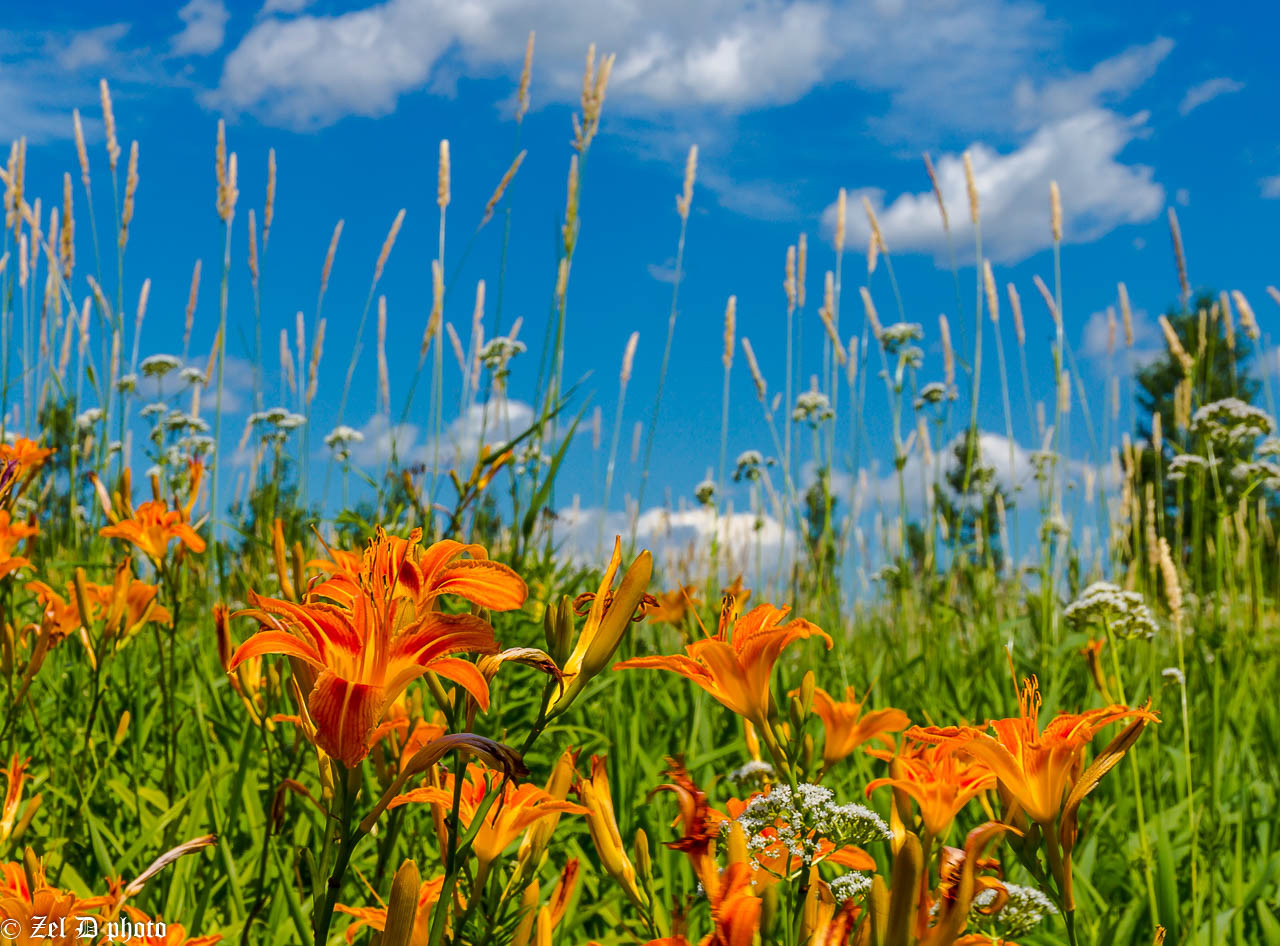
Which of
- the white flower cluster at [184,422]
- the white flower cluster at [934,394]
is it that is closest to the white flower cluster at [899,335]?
the white flower cluster at [934,394]

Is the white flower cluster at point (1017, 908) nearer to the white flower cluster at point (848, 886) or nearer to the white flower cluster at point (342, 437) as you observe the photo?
the white flower cluster at point (848, 886)

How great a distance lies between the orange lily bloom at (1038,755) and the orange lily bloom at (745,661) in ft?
0.46

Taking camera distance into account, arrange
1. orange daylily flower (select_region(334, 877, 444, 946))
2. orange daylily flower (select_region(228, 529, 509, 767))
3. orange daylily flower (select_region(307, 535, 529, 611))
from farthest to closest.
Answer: orange daylily flower (select_region(334, 877, 444, 946)) < orange daylily flower (select_region(307, 535, 529, 611)) < orange daylily flower (select_region(228, 529, 509, 767))

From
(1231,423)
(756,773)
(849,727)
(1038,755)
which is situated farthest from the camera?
(1231,423)

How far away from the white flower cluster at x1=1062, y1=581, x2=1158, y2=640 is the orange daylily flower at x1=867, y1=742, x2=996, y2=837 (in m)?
0.98

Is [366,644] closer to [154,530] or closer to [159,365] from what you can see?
[154,530]

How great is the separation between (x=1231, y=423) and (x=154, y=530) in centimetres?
247

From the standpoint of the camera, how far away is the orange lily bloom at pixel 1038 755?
0.69 m

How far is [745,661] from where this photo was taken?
2.67 ft

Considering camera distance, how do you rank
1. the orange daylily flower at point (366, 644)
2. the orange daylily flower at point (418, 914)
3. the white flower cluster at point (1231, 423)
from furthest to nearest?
the white flower cluster at point (1231, 423) < the orange daylily flower at point (418, 914) < the orange daylily flower at point (366, 644)

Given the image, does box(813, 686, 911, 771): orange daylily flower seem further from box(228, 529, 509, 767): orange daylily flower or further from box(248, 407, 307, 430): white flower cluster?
box(248, 407, 307, 430): white flower cluster

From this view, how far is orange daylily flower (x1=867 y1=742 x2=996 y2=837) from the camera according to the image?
30.1 inches

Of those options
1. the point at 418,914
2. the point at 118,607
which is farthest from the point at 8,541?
the point at 418,914

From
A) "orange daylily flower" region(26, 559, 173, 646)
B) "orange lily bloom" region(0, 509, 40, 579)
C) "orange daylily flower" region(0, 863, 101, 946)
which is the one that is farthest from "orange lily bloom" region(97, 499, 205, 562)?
"orange daylily flower" region(0, 863, 101, 946)
